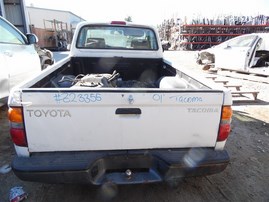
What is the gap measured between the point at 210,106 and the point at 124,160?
0.88m

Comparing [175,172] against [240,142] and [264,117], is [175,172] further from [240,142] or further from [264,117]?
[264,117]

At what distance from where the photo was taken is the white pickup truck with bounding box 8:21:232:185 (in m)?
1.87

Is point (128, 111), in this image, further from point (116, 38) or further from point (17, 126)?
point (116, 38)

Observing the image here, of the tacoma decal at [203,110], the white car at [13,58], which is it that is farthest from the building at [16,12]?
the tacoma decal at [203,110]

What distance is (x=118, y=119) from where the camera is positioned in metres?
1.94

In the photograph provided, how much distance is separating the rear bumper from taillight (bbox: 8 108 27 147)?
6.1 inches

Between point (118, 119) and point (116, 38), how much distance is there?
106 inches

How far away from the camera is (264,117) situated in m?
4.83

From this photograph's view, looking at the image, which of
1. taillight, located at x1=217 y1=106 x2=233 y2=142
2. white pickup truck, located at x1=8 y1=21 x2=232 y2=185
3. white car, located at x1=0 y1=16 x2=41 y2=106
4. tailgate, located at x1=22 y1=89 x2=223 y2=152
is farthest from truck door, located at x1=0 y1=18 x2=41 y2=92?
taillight, located at x1=217 y1=106 x2=233 y2=142

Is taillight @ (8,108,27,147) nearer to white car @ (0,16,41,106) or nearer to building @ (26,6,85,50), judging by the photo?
white car @ (0,16,41,106)

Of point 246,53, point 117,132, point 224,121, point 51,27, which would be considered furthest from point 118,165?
point 51,27

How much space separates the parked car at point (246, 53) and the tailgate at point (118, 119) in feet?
22.3

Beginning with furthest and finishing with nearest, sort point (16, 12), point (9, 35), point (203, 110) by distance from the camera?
Answer: 1. point (16, 12)
2. point (9, 35)
3. point (203, 110)

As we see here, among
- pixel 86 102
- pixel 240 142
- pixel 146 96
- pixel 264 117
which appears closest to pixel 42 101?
pixel 86 102
